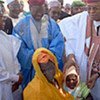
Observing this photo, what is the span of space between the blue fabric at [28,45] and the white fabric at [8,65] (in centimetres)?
21

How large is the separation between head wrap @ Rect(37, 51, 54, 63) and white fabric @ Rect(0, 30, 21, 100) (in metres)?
0.38

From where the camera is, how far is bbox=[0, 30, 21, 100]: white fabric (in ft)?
13.3

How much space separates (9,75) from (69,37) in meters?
0.87

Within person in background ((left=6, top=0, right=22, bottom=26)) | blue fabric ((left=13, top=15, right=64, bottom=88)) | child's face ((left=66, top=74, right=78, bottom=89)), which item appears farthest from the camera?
person in background ((left=6, top=0, right=22, bottom=26))

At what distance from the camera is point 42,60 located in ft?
12.9

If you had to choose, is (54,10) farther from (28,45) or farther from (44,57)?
(44,57)

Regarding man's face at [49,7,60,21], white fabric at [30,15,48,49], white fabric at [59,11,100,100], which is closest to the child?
white fabric at [59,11,100,100]

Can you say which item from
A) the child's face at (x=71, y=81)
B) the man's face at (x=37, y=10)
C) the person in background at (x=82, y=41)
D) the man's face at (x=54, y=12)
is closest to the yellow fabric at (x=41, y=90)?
the child's face at (x=71, y=81)

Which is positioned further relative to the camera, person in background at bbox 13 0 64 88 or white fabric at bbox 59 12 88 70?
person in background at bbox 13 0 64 88

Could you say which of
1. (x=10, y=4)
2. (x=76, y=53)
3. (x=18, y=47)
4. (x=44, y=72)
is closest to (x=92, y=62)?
(x=76, y=53)

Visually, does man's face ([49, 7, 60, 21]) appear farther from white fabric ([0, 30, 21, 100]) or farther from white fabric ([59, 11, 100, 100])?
white fabric ([0, 30, 21, 100])

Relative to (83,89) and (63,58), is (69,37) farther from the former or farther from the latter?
(83,89)

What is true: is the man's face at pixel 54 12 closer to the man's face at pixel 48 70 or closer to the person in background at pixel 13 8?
the person in background at pixel 13 8

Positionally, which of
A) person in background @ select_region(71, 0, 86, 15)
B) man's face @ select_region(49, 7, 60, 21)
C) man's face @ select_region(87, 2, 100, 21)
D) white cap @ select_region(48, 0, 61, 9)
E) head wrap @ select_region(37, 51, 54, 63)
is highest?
man's face @ select_region(87, 2, 100, 21)
